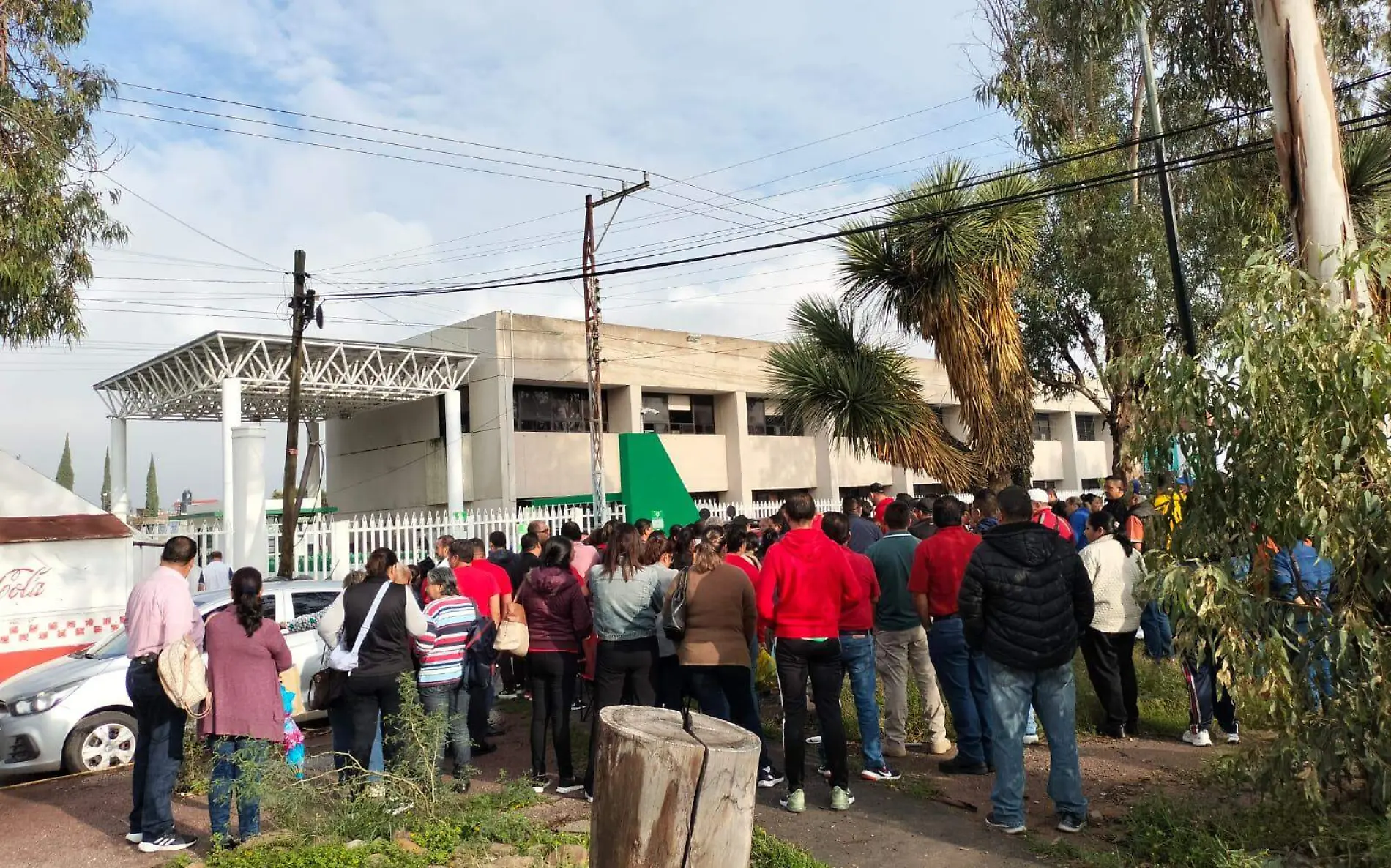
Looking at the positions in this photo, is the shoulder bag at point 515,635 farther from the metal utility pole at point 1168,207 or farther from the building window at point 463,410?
the building window at point 463,410

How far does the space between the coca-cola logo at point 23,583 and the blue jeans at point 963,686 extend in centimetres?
943

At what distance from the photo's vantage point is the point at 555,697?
613 centimetres

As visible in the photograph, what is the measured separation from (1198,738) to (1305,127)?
4.00 metres

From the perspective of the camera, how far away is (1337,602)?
408 cm

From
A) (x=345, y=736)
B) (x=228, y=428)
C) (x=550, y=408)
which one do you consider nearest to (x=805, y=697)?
(x=345, y=736)

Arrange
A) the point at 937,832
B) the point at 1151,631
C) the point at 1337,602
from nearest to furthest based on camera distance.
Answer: the point at 1337,602 → the point at 937,832 → the point at 1151,631

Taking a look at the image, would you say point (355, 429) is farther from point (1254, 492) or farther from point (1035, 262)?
point (1254, 492)

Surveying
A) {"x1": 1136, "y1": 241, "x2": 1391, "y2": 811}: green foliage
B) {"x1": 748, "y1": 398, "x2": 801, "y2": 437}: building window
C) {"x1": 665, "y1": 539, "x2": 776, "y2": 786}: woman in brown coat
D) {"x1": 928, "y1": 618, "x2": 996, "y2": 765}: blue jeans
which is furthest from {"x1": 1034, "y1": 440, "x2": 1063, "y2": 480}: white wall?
{"x1": 1136, "y1": 241, "x2": 1391, "y2": 811}: green foliage

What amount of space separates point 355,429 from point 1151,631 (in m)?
24.2

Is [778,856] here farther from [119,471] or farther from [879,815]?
[119,471]

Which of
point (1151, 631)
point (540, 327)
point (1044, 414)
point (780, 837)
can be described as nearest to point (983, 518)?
point (1151, 631)

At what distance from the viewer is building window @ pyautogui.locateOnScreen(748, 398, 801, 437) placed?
30047mm

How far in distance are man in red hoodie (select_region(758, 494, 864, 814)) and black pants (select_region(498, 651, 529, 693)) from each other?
438 cm

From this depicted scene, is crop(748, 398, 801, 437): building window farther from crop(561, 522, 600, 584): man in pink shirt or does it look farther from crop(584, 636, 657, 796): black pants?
crop(584, 636, 657, 796): black pants
